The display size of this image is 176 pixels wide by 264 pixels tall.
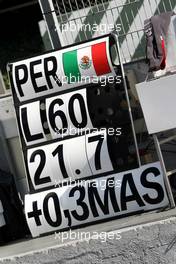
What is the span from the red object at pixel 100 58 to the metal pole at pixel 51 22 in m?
0.80

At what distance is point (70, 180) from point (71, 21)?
165 centimetres

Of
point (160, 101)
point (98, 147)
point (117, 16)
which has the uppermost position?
point (117, 16)

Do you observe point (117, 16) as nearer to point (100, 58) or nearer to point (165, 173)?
point (100, 58)

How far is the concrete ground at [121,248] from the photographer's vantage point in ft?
14.1

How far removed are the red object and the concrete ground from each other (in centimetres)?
127

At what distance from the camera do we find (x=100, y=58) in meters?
5.01

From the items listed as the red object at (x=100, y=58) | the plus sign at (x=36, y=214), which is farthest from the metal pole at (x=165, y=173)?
the plus sign at (x=36, y=214)

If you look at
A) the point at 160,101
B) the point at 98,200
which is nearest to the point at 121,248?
the point at 98,200

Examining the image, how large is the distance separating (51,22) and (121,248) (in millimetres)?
2350

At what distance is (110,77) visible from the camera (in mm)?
5102

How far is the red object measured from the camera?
5004 millimetres

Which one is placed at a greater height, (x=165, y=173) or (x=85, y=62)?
(x=85, y=62)

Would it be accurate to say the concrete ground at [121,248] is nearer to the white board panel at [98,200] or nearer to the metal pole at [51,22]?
the white board panel at [98,200]

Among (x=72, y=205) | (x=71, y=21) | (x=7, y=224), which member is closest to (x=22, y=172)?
(x=7, y=224)
